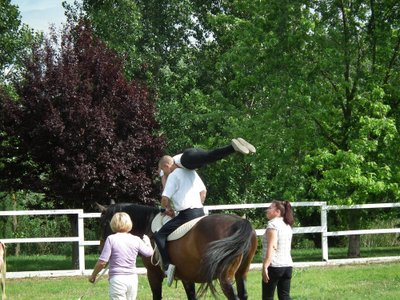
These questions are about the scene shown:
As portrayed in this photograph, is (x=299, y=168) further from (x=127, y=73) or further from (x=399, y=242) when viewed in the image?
(x=127, y=73)

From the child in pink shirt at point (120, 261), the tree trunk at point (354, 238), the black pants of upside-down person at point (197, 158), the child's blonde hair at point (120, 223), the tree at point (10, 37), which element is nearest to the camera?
the child in pink shirt at point (120, 261)

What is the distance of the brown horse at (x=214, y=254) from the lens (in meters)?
9.68

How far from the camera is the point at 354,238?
2175 centimetres

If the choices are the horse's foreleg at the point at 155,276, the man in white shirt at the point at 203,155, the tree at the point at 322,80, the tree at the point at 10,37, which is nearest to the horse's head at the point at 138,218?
the horse's foreleg at the point at 155,276

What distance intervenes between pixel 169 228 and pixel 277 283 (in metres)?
1.69

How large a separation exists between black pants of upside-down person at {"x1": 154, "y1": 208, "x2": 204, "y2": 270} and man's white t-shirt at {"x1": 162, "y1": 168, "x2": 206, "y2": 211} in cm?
8

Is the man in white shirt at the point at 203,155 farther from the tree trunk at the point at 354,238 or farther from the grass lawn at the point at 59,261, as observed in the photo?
the tree trunk at the point at 354,238

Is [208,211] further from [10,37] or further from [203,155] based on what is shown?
[10,37]

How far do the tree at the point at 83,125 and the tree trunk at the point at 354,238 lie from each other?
18.6 ft

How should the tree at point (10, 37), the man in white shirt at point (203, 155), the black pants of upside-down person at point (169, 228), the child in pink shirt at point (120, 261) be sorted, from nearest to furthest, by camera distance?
the child in pink shirt at point (120, 261), the man in white shirt at point (203, 155), the black pants of upside-down person at point (169, 228), the tree at point (10, 37)

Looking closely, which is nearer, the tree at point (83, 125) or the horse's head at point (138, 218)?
the horse's head at point (138, 218)

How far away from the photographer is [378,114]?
68.1 feet

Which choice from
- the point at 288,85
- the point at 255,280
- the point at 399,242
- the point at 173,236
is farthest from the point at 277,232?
the point at 399,242

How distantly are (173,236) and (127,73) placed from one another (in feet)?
66.1
